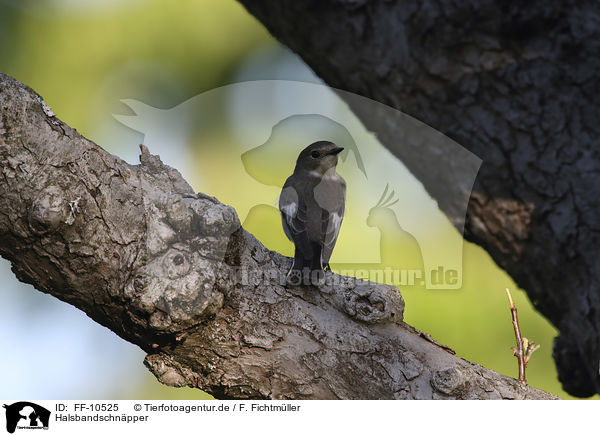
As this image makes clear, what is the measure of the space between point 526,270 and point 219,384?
135 cm

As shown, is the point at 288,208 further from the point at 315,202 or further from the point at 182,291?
the point at 182,291

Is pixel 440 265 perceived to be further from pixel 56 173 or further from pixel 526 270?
pixel 56 173

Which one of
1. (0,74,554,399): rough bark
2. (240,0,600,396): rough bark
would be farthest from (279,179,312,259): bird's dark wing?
(240,0,600,396): rough bark

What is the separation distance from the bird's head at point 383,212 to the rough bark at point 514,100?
1.33 meters

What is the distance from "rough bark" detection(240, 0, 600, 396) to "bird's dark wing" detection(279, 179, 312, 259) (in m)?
1.35

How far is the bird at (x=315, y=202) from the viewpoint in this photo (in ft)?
10.6

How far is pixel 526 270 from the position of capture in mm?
1938

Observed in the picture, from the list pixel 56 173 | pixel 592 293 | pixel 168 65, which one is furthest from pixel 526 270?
pixel 168 65
